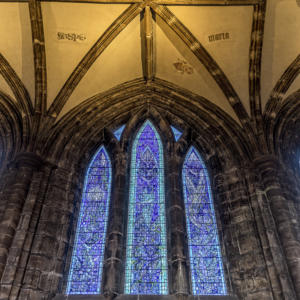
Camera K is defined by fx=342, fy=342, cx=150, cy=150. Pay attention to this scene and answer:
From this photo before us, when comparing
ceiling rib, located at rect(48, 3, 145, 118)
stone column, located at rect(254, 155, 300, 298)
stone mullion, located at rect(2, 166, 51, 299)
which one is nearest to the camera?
stone mullion, located at rect(2, 166, 51, 299)

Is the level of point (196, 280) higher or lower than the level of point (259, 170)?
lower

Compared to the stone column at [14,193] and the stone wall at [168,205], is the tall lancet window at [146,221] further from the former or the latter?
the stone column at [14,193]

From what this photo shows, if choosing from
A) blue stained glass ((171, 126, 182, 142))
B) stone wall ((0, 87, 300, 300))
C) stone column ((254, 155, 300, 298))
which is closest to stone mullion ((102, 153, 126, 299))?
stone wall ((0, 87, 300, 300))

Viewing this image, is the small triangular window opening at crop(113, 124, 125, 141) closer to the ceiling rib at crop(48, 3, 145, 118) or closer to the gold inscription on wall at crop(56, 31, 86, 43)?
the ceiling rib at crop(48, 3, 145, 118)

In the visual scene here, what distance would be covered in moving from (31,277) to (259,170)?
572 centimetres

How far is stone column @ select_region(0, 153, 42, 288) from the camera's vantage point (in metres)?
6.95

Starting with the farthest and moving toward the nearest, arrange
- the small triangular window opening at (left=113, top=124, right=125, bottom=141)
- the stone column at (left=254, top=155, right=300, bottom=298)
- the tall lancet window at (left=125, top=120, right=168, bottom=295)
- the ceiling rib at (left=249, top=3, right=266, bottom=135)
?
the small triangular window opening at (left=113, top=124, right=125, bottom=141)
the ceiling rib at (left=249, top=3, right=266, bottom=135)
the tall lancet window at (left=125, top=120, right=168, bottom=295)
the stone column at (left=254, top=155, right=300, bottom=298)

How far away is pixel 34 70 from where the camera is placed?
9.98 m

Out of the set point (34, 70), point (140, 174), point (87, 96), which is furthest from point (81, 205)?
point (34, 70)

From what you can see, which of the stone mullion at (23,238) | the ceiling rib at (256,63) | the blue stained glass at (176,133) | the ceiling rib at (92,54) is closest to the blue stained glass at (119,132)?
the blue stained glass at (176,133)

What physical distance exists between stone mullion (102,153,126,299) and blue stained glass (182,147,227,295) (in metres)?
1.60

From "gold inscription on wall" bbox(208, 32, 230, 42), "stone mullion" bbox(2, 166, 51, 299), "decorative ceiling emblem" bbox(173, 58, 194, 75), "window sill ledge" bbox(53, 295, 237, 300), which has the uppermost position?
"gold inscription on wall" bbox(208, 32, 230, 42)

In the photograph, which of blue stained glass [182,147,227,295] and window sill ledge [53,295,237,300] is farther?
blue stained glass [182,147,227,295]

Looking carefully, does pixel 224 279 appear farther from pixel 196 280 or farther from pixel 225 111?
pixel 225 111
